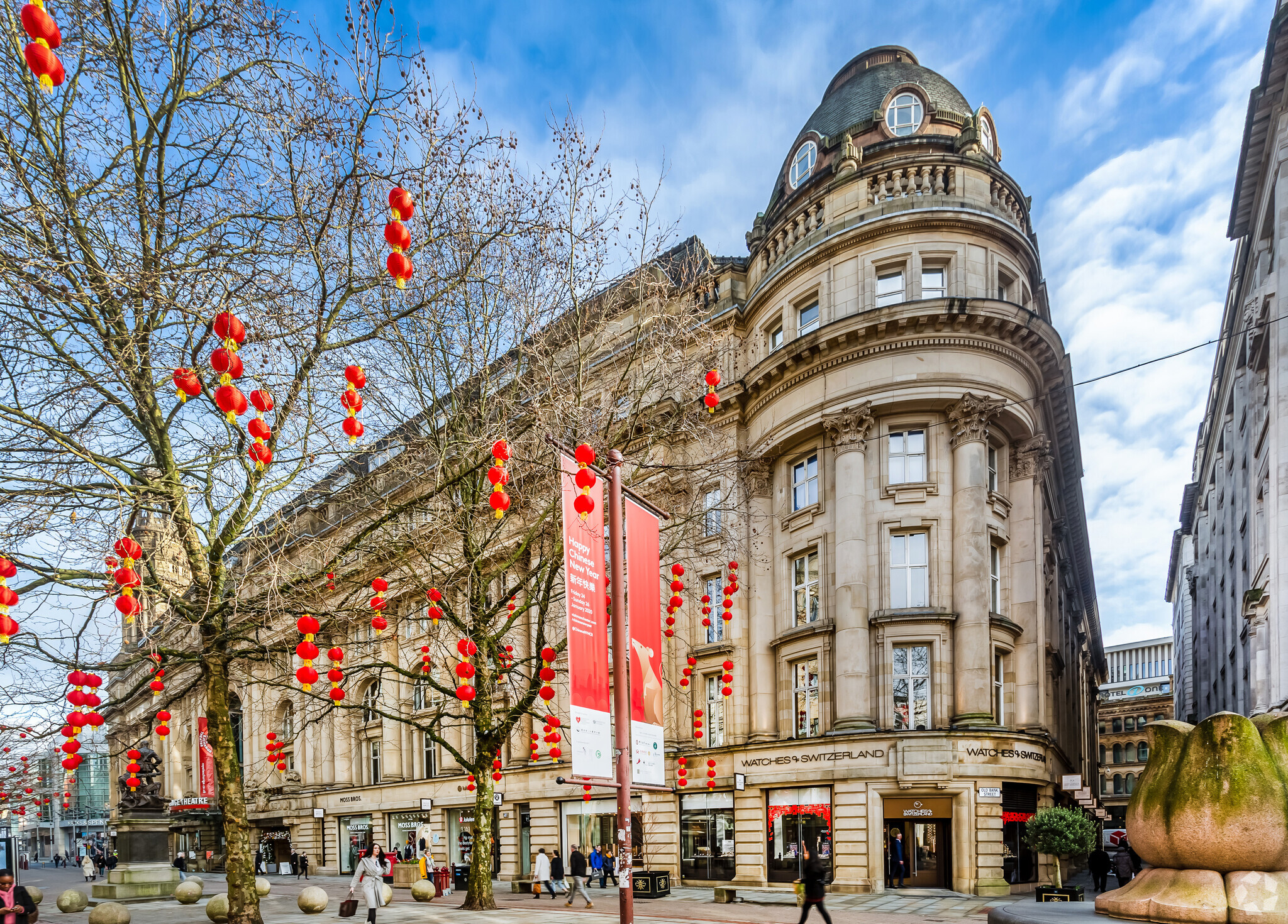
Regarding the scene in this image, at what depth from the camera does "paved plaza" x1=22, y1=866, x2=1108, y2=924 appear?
18672 millimetres

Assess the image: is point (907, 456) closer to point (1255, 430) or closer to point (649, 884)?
point (1255, 430)

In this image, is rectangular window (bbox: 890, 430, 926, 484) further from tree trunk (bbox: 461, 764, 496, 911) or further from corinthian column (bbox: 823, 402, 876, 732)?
tree trunk (bbox: 461, 764, 496, 911)

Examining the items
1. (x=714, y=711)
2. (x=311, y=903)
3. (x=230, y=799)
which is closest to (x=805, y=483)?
(x=714, y=711)

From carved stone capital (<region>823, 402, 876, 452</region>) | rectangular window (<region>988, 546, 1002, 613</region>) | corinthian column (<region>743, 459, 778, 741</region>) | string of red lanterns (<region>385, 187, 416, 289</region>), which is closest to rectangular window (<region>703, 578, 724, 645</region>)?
corinthian column (<region>743, 459, 778, 741</region>)

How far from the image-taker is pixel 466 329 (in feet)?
61.0

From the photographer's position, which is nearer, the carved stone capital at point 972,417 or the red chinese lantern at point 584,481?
the red chinese lantern at point 584,481

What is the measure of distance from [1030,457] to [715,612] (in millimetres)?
12374

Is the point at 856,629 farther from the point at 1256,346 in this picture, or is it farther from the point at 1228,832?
the point at 1228,832

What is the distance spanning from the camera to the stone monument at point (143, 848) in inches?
1064

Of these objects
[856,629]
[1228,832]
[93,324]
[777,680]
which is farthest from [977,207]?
[93,324]

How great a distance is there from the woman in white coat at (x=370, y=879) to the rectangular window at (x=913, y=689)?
15.9 m

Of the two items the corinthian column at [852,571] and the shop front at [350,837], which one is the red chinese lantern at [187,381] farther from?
the shop front at [350,837]

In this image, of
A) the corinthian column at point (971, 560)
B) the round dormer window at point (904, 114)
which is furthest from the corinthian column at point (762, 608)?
the round dormer window at point (904, 114)

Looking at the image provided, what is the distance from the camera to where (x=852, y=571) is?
26.9 metres
